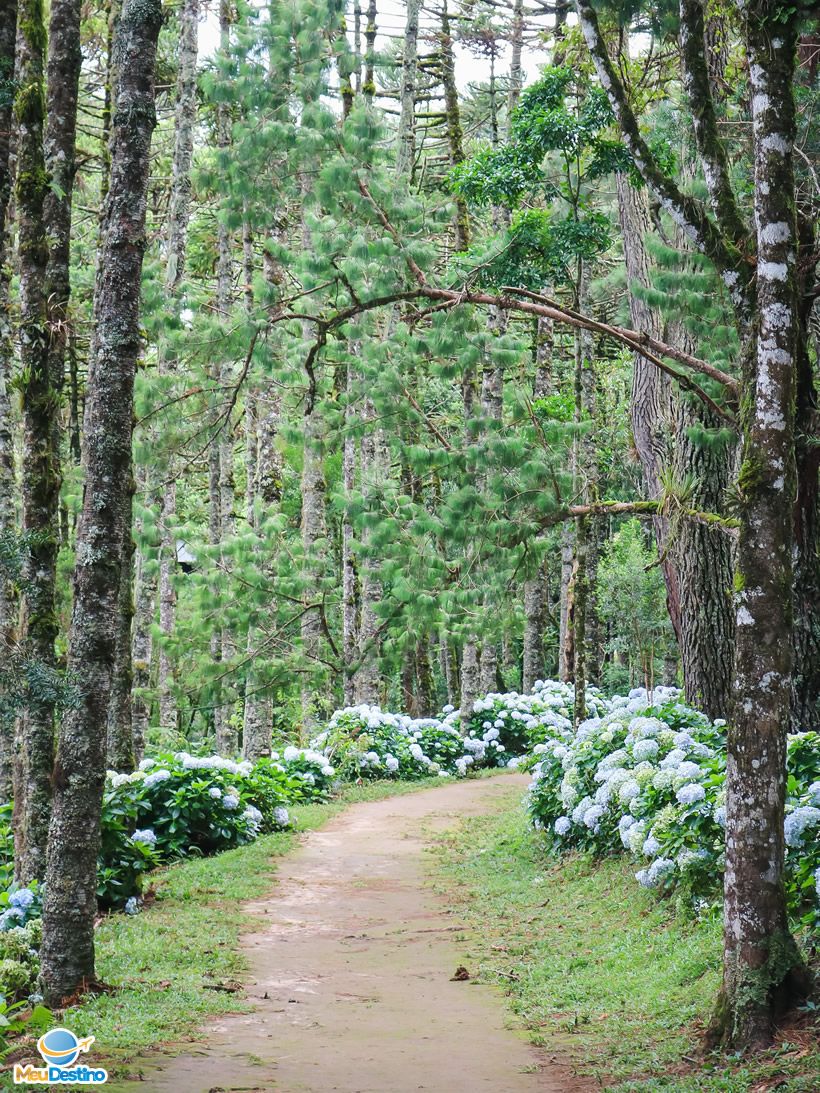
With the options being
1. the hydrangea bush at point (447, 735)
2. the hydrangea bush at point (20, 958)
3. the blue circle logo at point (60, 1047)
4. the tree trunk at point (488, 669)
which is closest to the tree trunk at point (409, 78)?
the hydrangea bush at point (447, 735)

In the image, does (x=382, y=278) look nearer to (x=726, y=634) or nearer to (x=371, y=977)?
(x=726, y=634)

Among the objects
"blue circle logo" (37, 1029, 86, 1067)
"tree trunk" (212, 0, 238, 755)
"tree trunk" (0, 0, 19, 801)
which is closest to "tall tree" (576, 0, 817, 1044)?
"blue circle logo" (37, 1029, 86, 1067)

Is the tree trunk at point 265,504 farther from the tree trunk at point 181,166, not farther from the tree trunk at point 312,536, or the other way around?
the tree trunk at point 181,166

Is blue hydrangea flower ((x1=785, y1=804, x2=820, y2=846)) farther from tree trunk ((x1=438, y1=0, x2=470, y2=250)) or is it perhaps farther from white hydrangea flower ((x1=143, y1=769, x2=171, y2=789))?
tree trunk ((x1=438, y1=0, x2=470, y2=250))

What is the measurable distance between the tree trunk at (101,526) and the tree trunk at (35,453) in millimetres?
861

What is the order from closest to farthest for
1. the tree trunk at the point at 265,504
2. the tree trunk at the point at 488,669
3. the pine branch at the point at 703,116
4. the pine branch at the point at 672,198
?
the pine branch at the point at 672,198 < the pine branch at the point at 703,116 < the tree trunk at the point at 265,504 < the tree trunk at the point at 488,669

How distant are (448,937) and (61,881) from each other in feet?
10.8

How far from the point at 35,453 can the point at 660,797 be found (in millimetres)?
5229

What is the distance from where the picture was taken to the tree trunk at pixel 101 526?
5.71 metres

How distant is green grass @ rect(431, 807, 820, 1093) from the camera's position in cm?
460

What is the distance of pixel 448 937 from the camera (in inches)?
309

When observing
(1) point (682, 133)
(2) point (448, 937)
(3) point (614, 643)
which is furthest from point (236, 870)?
(3) point (614, 643)

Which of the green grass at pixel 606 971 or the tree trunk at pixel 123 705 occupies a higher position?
the tree trunk at pixel 123 705

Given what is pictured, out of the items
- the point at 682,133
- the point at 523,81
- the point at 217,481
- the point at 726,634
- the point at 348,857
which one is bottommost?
the point at 348,857
